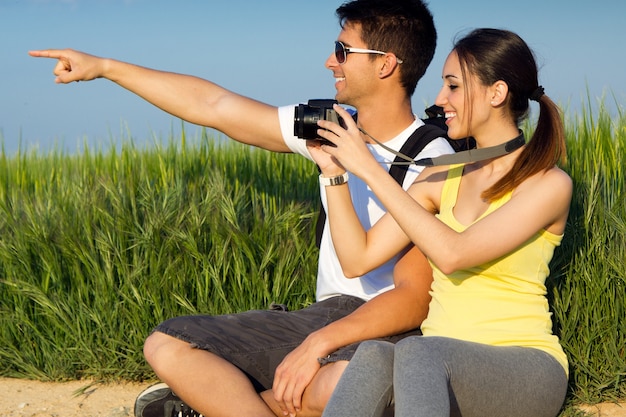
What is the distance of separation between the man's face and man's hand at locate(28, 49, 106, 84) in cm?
99

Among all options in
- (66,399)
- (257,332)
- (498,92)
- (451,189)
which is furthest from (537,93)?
(66,399)

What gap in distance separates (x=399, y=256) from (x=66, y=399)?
7.11 ft

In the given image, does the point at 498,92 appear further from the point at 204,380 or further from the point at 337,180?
the point at 204,380

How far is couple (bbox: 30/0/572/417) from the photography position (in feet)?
8.58

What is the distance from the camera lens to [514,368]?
2.63 metres

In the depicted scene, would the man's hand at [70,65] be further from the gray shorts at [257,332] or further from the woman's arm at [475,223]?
the woman's arm at [475,223]

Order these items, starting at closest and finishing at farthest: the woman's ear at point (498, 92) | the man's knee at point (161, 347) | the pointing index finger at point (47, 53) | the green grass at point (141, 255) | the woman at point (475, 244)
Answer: the woman at point (475, 244), the woman's ear at point (498, 92), the man's knee at point (161, 347), the pointing index finger at point (47, 53), the green grass at point (141, 255)

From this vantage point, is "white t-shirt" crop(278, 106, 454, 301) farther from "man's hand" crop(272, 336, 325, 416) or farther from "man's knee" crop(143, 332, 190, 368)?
"man's knee" crop(143, 332, 190, 368)

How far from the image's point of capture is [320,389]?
9.87 feet

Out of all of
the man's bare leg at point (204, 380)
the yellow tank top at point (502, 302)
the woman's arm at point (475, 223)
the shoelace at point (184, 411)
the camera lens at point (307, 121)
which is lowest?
the shoelace at point (184, 411)

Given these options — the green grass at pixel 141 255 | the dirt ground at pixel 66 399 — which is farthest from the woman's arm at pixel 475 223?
the dirt ground at pixel 66 399

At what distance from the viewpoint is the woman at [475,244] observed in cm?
256

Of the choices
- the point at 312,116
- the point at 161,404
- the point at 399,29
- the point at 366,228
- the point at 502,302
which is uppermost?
the point at 399,29

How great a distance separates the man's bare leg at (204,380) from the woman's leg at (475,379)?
32.0 inches
